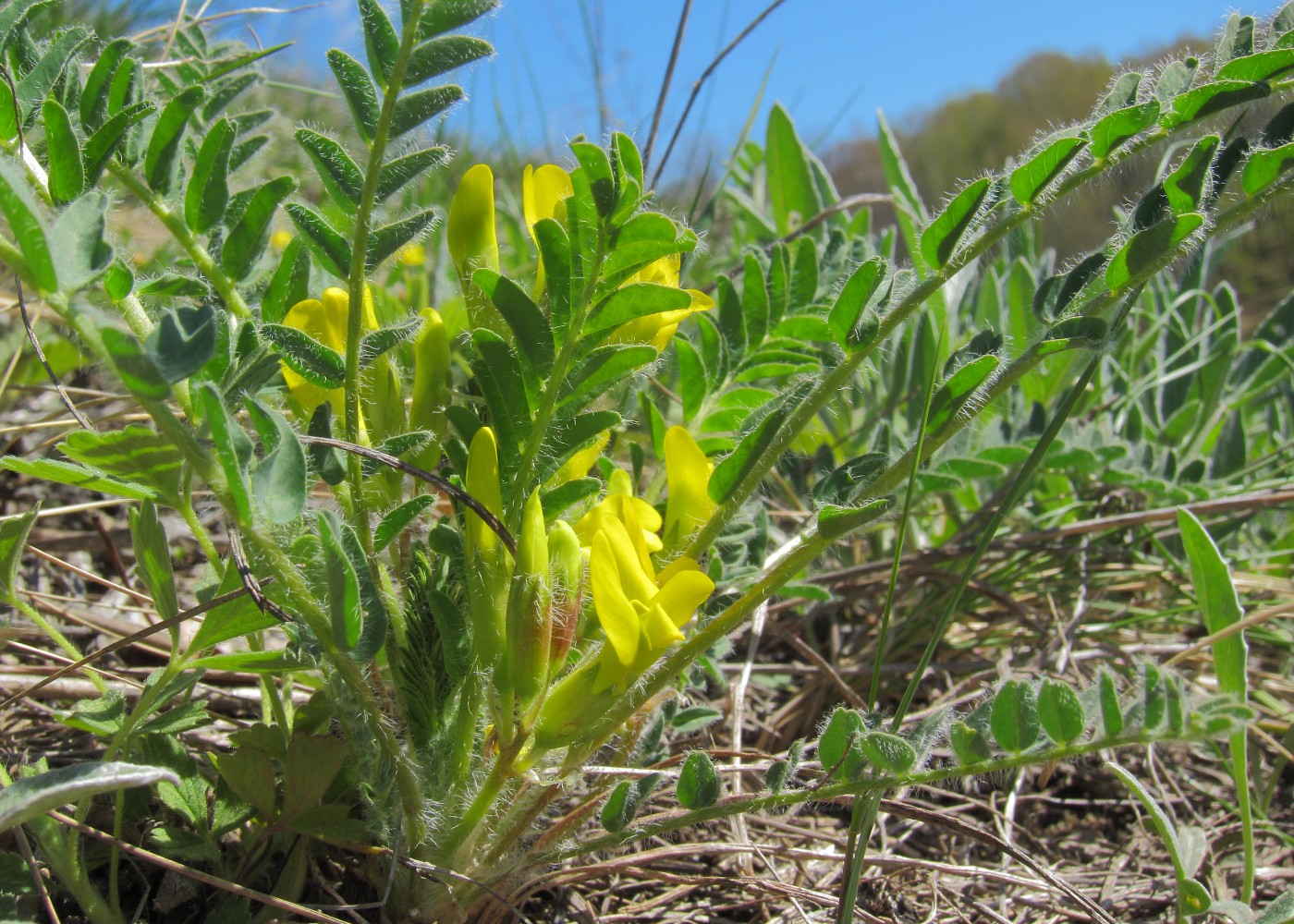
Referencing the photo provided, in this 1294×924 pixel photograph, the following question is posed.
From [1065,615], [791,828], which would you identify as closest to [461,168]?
[1065,615]

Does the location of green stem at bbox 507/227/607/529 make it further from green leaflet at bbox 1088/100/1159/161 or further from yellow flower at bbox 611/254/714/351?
green leaflet at bbox 1088/100/1159/161

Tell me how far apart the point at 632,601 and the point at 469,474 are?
227 mm

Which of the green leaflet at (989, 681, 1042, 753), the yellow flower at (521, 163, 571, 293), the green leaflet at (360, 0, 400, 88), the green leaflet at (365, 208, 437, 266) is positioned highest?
the green leaflet at (360, 0, 400, 88)

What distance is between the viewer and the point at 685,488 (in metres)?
1.12

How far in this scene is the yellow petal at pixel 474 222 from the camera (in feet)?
3.68

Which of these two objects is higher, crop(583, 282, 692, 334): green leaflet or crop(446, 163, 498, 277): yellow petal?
crop(446, 163, 498, 277): yellow petal

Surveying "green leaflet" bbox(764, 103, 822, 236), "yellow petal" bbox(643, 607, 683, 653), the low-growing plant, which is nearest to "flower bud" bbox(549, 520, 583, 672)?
the low-growing plant

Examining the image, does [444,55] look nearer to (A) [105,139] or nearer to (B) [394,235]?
(B) [394,235]

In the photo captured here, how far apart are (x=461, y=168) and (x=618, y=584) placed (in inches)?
166

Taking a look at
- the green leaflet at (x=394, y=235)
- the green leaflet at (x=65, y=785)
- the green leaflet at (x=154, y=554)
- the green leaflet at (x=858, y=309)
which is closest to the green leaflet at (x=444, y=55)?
the green leaflet at (x=394, y=235)

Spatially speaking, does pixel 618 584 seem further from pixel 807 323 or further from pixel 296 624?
pixel 807 323

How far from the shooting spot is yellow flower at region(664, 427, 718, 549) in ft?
3.60

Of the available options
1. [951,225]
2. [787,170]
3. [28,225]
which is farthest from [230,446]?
[787,170]

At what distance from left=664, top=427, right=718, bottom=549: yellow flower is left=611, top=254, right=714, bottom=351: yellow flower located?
12 centimetres
